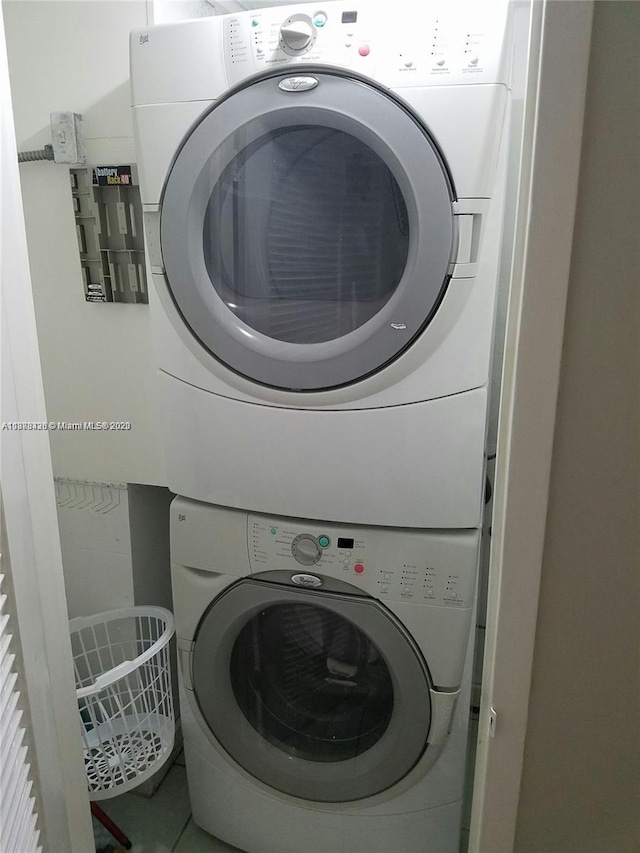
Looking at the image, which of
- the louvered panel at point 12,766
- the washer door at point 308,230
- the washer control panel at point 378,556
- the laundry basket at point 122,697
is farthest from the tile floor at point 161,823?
the washer door at point 308,230

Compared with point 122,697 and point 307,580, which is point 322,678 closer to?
point 307,580

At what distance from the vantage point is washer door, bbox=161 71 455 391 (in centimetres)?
102

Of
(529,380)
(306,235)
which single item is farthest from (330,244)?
(529,380)

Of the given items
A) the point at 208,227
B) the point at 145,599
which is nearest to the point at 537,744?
the point at 208,227

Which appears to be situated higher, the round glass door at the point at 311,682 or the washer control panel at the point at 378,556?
the washer control panel at the point at 378,556

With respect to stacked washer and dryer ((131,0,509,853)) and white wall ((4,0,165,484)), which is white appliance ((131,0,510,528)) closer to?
stacked washer and dryer ((131,0,509,853))

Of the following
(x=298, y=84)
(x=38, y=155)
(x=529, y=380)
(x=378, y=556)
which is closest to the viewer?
(x=529, y=380)

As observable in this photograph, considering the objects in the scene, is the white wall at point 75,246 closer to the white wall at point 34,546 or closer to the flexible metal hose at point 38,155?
the flexible metal hose at point 38,155

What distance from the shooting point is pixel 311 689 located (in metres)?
1.42

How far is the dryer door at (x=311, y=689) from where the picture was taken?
128 cm

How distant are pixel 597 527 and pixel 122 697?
1579 millimetres

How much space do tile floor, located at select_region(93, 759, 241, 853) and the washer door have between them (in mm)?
1198

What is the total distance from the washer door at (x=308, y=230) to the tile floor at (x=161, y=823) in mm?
Answer: 1198

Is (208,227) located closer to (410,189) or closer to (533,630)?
(410,189)
